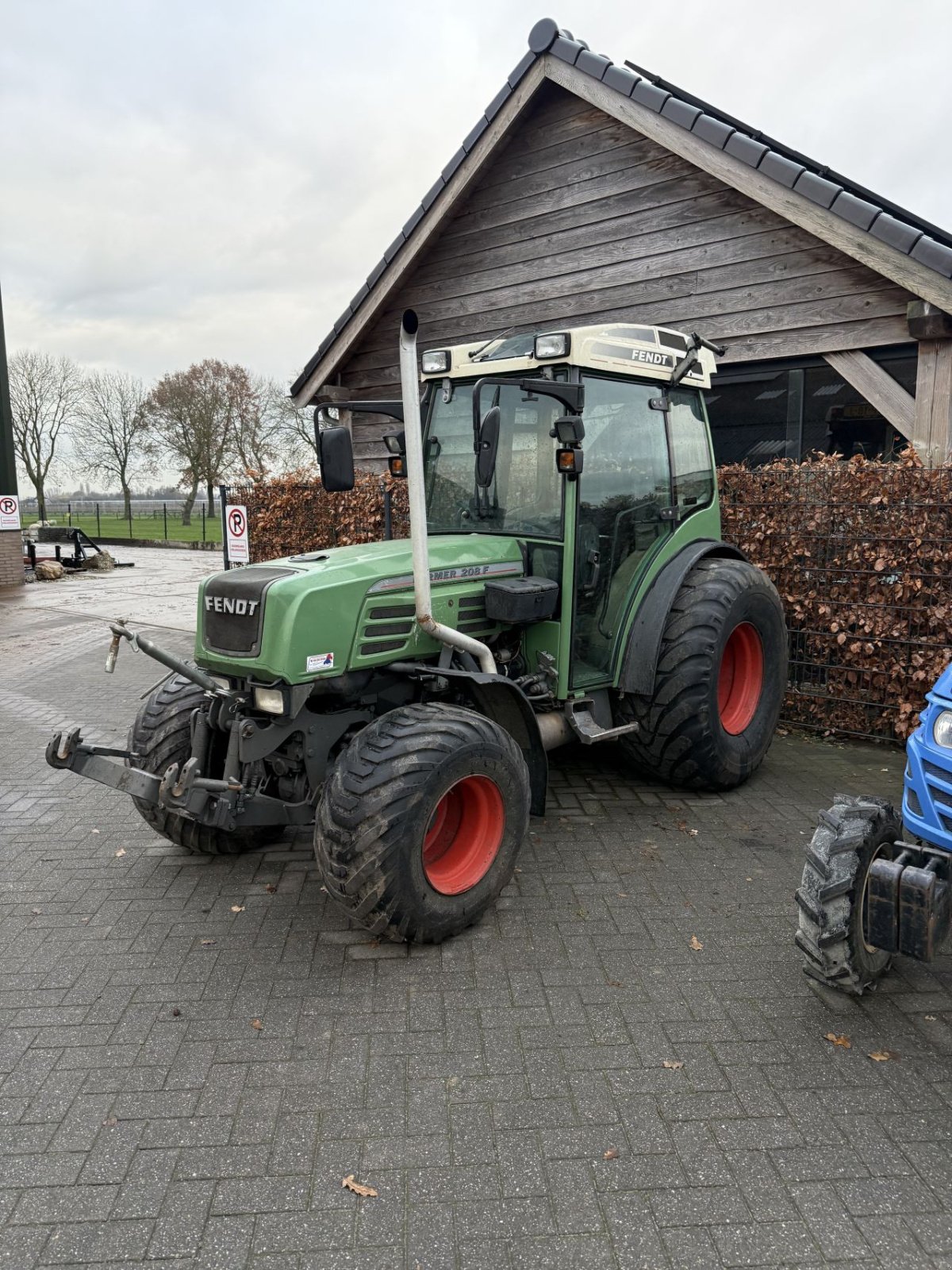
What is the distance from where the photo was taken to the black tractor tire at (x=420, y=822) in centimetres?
322

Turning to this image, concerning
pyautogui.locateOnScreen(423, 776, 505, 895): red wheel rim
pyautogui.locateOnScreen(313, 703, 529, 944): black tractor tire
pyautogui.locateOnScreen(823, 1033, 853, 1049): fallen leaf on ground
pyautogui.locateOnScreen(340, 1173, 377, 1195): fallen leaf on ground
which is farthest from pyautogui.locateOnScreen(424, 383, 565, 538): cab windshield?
pyautogui.locateOnScreen(340, 1173, 377, 1195): fallen leaf on ground

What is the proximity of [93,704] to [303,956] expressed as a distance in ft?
16.7

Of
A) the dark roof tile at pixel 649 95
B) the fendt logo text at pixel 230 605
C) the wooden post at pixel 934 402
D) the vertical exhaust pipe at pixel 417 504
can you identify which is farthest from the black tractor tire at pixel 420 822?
the dark roof tile at pixel 649 95

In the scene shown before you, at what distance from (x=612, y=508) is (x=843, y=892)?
2.39m

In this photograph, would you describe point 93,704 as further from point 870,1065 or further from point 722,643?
point 870,1065

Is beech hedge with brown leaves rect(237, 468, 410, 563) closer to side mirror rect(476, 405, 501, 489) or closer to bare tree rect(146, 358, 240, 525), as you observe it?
side mirror rect(476, 405, 501, 489)

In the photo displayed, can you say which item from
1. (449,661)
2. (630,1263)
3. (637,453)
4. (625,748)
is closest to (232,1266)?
(630,1263)

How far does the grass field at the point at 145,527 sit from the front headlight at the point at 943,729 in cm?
3234

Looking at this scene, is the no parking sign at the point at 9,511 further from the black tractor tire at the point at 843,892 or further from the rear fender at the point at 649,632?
the black tractor tire at the point at 843,892

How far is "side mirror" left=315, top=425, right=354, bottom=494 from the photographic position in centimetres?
388

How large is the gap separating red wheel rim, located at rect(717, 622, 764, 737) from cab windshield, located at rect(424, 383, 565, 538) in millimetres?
1654

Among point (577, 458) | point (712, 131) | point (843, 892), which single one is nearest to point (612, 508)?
point (577, 458)

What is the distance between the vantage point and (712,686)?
4742mm

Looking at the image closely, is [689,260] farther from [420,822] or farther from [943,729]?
[420,822]
